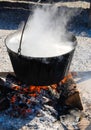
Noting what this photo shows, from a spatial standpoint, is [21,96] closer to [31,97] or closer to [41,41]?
[31,97]

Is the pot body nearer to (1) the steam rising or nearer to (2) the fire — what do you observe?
(1) the steam rising

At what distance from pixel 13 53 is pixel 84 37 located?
4362mm

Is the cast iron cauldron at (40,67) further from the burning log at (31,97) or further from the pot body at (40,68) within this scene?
the burning log at (31,97)

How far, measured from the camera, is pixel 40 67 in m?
4.29

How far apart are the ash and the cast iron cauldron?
0.76 meters

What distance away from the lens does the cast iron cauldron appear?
4223 millimetres

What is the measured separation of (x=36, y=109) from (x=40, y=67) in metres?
1.19

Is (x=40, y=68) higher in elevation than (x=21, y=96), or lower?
higher

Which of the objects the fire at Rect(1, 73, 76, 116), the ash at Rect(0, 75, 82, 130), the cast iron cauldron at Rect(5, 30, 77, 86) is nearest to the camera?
the cast iron cauldron at Rect(5, 30, 77, 86)

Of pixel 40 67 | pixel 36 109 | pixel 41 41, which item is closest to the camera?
pixel 40 67

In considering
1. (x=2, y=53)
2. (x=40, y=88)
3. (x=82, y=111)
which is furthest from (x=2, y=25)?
(x=82, y=111)

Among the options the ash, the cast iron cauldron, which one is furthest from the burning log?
the cast iron cauldron

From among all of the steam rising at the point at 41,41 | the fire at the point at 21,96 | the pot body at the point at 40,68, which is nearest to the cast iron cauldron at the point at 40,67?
the pot body at the point at 40,68

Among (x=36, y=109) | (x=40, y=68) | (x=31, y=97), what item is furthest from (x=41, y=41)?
(x=36, y=109)
